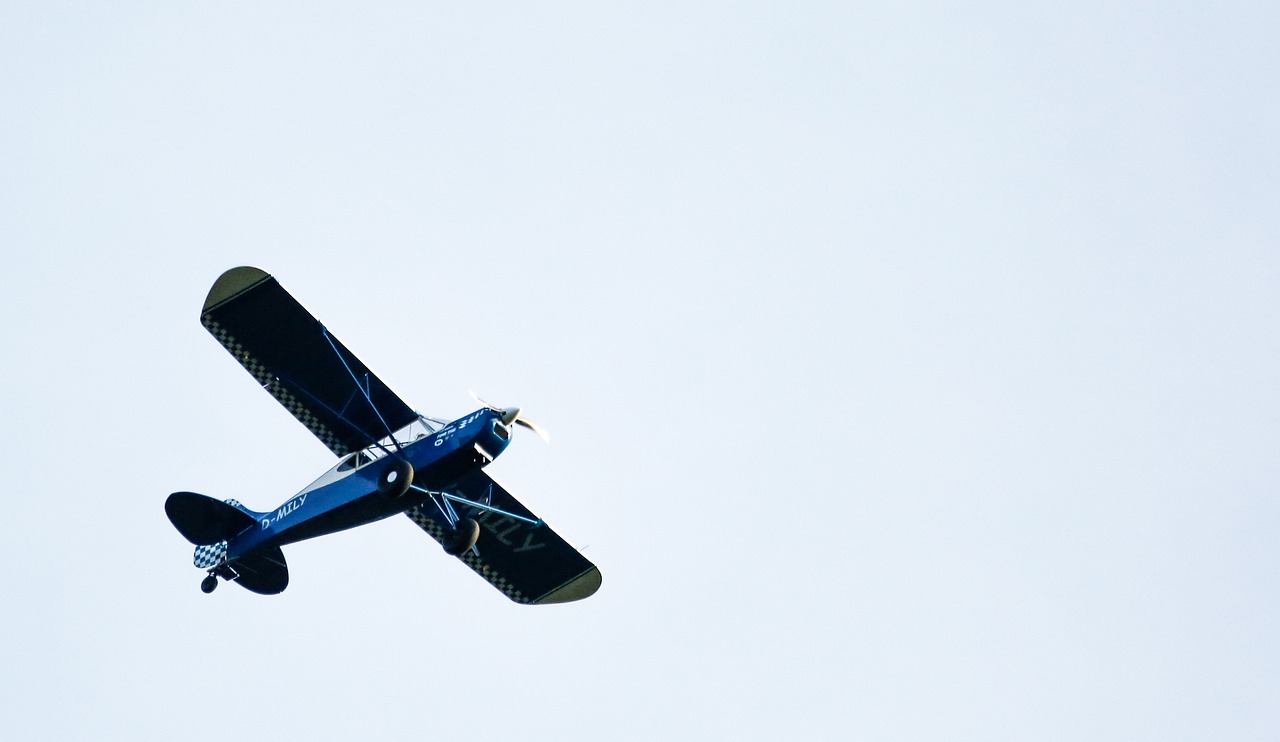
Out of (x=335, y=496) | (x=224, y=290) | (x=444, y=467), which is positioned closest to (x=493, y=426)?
(x=444, y=467)

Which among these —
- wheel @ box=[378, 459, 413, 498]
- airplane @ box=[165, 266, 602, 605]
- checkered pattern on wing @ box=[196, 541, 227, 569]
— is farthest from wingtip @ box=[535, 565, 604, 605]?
checkered pattern on wing @ box=[196, 541, 227, 569]

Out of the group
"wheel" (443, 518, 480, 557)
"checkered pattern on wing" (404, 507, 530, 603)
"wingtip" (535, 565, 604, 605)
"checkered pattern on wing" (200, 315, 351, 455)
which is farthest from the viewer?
"checkered pattern on wing" (404, 507, 530, 603)

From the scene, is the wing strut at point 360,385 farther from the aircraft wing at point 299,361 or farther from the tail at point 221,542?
the tail at point 221,542

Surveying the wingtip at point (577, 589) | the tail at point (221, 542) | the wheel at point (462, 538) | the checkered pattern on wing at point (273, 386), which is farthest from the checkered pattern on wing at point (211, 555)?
the wingtip at point (577, 589)

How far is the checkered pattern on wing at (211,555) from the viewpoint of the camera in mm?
26219

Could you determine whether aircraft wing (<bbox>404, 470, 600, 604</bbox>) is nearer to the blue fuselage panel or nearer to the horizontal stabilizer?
the blue fuselage panel

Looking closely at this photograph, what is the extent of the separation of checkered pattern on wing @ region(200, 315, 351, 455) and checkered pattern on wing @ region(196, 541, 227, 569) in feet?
8.06

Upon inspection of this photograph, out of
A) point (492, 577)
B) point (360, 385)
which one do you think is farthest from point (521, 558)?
point (360, 385)

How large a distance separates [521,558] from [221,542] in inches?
201

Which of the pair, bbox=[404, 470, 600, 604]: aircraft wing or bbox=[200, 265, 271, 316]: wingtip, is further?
bbox=[404, 470, 600, 604]: aircraft wing

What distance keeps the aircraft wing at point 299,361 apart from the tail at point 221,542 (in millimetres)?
2077

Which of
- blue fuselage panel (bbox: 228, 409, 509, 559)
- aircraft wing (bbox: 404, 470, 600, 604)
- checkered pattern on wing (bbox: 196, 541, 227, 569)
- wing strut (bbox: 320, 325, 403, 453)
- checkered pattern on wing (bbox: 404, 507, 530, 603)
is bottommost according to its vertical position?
checkered pattern on wing (bbox: 196, 541, 227, 569)

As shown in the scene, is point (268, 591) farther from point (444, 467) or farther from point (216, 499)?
point (444, 467)

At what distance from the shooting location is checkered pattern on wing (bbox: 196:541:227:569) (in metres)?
26.2
